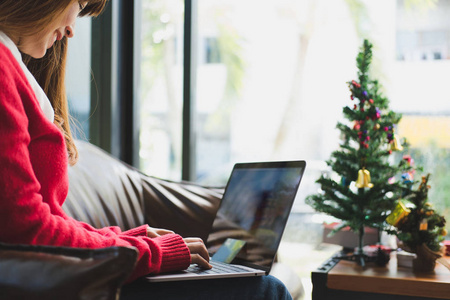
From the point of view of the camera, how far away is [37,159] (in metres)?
0.88

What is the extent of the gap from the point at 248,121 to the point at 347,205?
1121 mm

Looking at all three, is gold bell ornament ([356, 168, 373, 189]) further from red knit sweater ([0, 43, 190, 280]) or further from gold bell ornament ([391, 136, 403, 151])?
red knit sweater ([0, 43, 190, 280])

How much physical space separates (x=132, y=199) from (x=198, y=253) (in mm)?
853

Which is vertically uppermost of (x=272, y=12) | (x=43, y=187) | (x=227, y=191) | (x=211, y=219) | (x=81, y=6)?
(x=272, y=12)

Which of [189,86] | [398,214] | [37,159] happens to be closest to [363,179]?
[398,214]

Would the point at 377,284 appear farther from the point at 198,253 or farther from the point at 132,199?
the point at 132,199

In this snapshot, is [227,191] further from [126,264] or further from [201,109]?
[201,109]

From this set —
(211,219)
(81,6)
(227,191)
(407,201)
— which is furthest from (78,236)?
(407,201)

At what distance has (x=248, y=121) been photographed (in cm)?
272

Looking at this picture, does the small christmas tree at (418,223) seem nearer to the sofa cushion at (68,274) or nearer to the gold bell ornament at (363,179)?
the gold bell ornament at (363,179)

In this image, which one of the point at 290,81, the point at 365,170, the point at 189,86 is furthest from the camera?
the point at 189,86

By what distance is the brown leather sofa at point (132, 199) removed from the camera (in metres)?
1.70

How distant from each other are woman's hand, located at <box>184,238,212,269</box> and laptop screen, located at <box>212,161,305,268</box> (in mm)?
179

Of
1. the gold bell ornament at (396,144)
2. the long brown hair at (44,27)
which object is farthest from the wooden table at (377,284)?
the long brown hair at (44,27)
